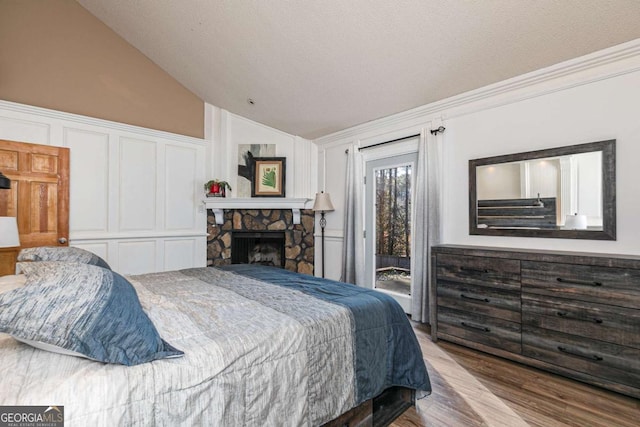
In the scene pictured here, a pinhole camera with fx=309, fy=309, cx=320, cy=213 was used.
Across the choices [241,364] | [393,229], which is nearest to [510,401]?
[241,364]

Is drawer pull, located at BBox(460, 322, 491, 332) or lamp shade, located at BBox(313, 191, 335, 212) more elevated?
lamp shade, located at BBox(313, 191, 335, 212)

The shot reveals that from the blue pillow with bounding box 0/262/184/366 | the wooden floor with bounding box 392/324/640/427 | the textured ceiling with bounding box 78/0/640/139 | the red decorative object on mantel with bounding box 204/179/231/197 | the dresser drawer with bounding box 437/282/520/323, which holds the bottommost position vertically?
the wooden floor with bounding box 392/324/640/427

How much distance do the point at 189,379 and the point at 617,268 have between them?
2.59 meters

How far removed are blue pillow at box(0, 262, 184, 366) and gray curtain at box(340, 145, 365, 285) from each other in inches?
125

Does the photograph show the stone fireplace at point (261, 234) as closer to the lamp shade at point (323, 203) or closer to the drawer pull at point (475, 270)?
the lamp shade at point (323, 203)

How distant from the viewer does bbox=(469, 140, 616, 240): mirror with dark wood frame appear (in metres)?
2.36

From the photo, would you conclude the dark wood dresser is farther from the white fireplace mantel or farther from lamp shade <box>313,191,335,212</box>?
the white fireplace mantel

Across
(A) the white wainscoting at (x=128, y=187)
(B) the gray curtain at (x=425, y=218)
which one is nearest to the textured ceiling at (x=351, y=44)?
(B) the gray curtain at (x=425, y=218)

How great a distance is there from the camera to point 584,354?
2129 mm

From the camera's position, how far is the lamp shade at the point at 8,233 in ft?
8.56

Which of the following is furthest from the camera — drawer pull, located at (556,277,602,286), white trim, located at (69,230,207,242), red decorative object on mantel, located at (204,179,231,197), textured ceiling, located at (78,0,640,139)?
red decorative object on mantel, located at (204,179,231,197)

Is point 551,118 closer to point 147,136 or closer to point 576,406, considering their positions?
point 576,406

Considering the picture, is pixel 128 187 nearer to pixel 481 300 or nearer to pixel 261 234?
pixel 261 234

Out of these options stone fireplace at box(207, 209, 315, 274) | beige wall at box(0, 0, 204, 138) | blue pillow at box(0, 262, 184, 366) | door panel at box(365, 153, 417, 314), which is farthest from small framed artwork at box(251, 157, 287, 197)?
blue pillow at box(0, 262, 184, 366)
